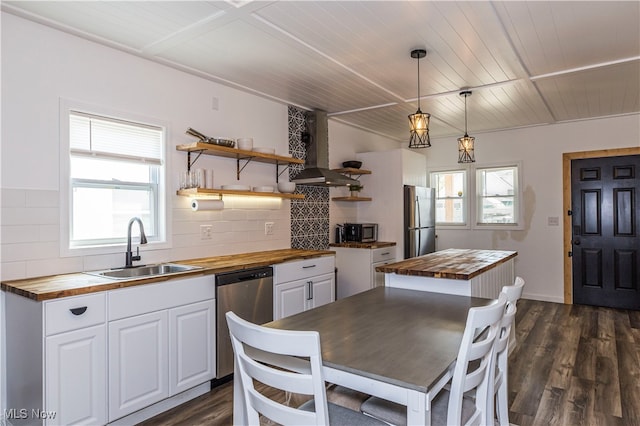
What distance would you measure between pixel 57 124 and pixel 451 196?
535 centimetres

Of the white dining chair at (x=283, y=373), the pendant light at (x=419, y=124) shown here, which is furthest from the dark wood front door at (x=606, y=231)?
the white dining chair at (x=283, y=373)

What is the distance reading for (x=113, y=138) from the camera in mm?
2902

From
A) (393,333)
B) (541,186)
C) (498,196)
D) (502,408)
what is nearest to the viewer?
(393,333)

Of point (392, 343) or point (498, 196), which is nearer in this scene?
point (392, 343)

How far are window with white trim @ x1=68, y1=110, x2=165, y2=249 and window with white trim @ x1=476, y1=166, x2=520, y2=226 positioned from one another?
470 centimetres

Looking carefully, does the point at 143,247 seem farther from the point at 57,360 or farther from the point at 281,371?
the point at 281,371

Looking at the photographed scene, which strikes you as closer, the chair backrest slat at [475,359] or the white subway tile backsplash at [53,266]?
the chair backrest slat at [475,359]

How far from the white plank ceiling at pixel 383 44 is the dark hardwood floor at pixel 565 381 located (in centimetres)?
220

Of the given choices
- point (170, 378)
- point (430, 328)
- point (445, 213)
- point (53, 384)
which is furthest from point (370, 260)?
point (53, 384)

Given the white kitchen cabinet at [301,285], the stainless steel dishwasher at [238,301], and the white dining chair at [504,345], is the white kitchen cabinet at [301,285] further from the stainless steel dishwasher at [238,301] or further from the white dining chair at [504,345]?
the white dining chair at [504,345]

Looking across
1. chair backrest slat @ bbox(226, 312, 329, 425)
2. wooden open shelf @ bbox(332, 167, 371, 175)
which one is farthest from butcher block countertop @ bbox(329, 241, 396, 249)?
chair backrest slat @ bbox(226, 312, 329, 425)

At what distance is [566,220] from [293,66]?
438cm

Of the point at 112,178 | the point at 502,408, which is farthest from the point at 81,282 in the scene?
the point at 502,408

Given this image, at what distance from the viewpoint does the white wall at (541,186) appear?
5266mm
